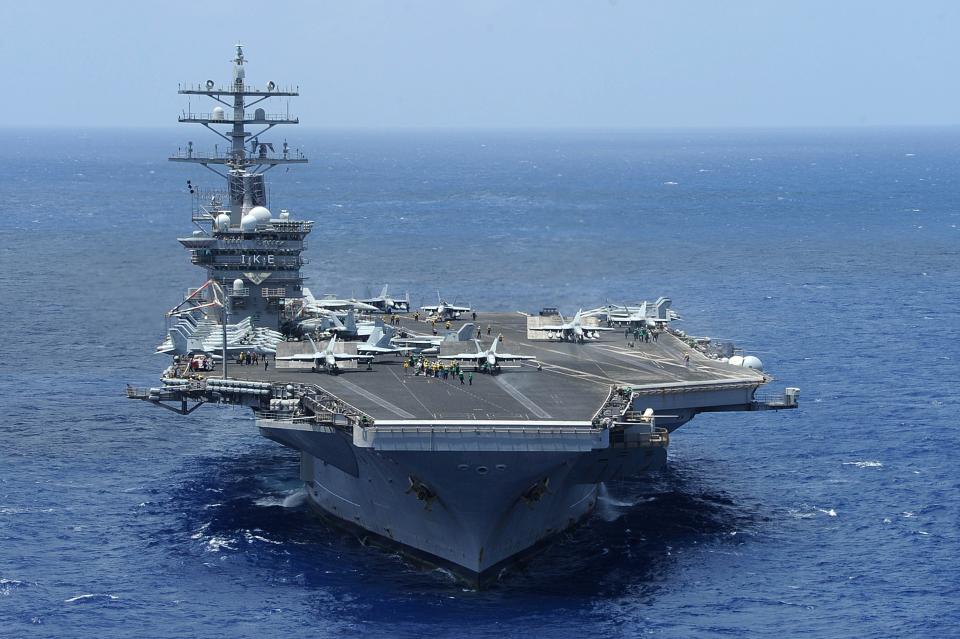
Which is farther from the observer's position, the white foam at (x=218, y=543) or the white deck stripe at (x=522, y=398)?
the white foam at (x=218, y=543)

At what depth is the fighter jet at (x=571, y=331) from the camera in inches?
2465

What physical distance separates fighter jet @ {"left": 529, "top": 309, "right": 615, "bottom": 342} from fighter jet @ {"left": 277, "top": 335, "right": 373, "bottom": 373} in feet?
34.2

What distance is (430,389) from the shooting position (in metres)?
50.9

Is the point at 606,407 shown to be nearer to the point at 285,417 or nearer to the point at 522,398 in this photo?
the point at 522,398

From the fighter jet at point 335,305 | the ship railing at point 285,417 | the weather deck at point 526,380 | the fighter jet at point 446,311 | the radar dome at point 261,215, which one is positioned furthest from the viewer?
the fighter jet at point 335,305

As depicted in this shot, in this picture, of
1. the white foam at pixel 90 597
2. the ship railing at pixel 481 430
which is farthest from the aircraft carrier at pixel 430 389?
the white foam at pixel 90 597

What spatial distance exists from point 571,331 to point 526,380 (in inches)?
423

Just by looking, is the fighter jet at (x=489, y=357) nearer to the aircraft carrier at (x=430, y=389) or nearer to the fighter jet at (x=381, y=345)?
the aircraft carrier at (x=430, y=389)

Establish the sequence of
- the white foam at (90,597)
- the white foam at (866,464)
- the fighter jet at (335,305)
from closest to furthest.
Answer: the white foam at (90,597)
the white foam at (866,464)
the fighter jet at (335,305)

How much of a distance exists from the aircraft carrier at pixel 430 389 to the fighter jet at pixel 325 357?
0.33ft

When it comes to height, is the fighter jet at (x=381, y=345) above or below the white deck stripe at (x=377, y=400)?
above

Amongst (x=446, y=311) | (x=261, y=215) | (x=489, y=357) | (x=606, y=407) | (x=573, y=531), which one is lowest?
(x=573, y=531)

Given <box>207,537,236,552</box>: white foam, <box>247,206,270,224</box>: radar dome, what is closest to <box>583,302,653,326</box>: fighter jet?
<box>247,206,270,224</box>: radar dome

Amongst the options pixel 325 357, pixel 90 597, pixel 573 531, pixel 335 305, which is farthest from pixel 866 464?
pixel 90 597
